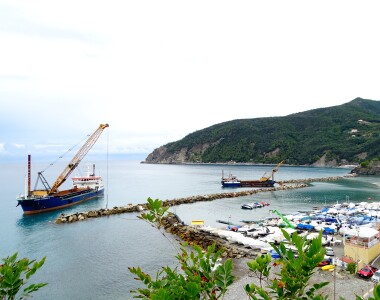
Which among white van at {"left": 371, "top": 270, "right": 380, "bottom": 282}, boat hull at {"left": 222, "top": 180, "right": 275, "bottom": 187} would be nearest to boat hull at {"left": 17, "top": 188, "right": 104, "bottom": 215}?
boat hull at {"left": 222, "top": 180, "right": 275, "bottom": 187}

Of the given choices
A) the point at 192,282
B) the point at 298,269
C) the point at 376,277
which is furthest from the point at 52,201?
the point at 298,269

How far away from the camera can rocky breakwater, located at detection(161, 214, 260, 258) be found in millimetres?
24786

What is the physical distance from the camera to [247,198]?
5866 cm

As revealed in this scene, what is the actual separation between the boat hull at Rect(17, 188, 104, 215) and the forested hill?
116677mm

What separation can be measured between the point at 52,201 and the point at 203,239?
2854 cm

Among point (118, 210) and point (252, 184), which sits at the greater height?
point (252, 184)

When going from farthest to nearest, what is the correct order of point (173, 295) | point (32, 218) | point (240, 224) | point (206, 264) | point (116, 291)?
point (32, 218)
point (240, 224)
point (116, 291)
point (206, 264)
point (173, 295)

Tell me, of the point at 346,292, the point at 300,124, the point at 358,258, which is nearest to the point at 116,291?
the point at 346,292

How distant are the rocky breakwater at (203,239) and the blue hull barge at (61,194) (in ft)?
66.9

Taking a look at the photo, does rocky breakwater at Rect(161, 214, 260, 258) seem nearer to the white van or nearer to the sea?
the sea

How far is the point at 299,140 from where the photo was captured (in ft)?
554

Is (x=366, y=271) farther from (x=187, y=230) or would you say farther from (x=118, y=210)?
(x=118, y=210)

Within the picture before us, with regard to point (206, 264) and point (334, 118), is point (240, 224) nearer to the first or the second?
point (206, 264)

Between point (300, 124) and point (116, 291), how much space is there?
18078 cm
